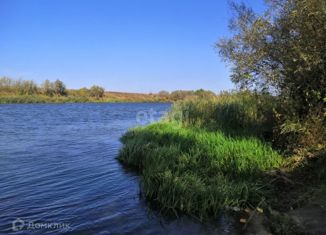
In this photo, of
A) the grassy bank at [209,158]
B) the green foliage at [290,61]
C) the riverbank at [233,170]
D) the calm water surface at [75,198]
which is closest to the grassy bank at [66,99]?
the calm water surface at [75,198]

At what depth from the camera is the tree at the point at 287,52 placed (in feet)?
28.5

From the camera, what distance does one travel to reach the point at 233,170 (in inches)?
365

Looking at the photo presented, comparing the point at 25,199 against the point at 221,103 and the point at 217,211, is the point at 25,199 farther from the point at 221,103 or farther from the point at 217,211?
the point at 221,103

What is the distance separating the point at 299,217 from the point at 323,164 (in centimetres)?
279

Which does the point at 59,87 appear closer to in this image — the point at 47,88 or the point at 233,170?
the point at 47,88

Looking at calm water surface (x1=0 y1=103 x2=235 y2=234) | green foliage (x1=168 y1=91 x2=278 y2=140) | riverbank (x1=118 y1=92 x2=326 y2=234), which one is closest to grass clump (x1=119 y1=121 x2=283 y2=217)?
riverbank (x1=118 y1=92 x2=326 y2=234)

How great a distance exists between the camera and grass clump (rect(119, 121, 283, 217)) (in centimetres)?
730

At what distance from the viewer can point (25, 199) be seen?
8.38 meters

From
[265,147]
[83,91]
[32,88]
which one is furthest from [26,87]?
[265,147]

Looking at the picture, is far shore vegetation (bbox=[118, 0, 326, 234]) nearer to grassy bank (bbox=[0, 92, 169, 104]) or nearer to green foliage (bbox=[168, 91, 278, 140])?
green foliage (bbox=[168, 91, 278, 140])

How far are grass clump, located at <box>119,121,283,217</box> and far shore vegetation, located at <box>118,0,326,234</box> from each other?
2cm

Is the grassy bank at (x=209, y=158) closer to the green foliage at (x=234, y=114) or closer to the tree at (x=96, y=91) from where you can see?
the green foliage at (x=234, y=114)

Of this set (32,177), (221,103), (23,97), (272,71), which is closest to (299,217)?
(272,71)

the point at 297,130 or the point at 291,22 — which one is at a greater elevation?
the point at 291,22
